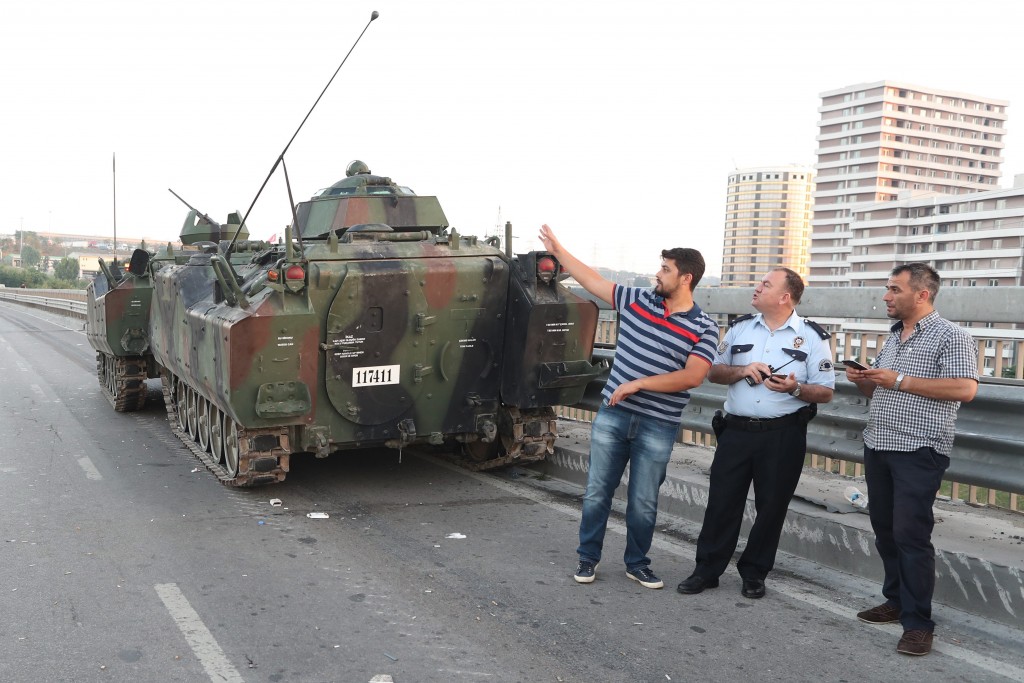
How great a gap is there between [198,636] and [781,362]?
340cm

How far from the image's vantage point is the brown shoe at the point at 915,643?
4.71 meters

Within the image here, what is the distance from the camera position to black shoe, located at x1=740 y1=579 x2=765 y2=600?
5543mm

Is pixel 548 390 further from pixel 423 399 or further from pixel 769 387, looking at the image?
pixel 769 387

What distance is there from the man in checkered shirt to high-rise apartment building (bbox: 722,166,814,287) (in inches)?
5379

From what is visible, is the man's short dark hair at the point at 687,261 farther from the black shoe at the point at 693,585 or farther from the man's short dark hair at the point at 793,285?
the black shoe at the point at 693,585

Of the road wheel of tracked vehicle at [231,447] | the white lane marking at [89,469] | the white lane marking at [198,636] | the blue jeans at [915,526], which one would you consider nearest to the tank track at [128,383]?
the white lane marking at [89,469]

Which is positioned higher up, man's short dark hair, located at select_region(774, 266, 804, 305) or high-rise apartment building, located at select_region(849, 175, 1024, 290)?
high-rise apartment building, located at select_region(849, 175, 1024, 290)

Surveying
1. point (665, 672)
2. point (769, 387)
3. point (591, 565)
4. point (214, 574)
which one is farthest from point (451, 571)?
point (769, 387)

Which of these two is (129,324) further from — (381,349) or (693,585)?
(693,585)

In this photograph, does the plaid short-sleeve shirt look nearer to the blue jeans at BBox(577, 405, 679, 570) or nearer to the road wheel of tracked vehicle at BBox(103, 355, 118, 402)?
the blue jeans at BBox(577, 405, 679, 570)

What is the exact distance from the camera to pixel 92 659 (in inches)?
178

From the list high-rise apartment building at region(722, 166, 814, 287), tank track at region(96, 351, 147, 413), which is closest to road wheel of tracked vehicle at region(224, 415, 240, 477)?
tank track at region(96, 351, 147, 413)

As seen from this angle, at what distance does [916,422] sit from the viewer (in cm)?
485

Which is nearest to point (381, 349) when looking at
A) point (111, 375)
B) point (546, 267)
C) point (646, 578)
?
point (546, 267)
